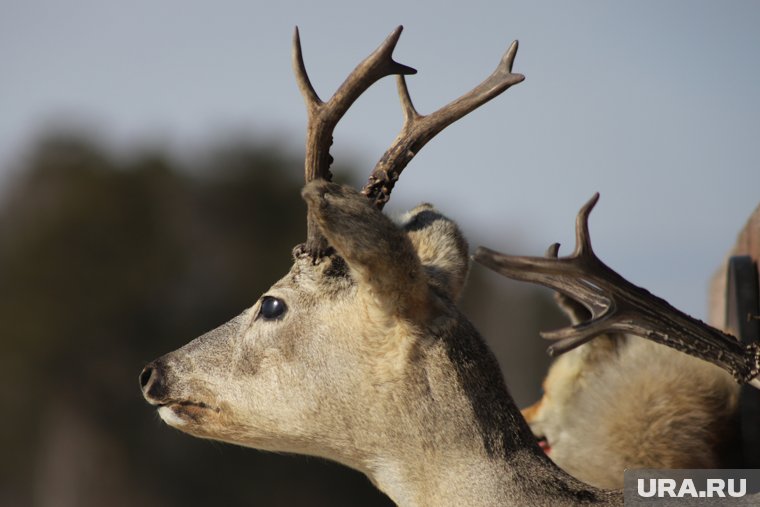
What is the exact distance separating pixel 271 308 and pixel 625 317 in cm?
141

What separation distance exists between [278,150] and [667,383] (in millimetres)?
33398

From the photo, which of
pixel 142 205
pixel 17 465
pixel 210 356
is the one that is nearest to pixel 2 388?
pixel 17 465

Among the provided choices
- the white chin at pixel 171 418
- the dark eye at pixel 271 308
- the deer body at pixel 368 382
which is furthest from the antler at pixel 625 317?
the white chin at pixel 171 418

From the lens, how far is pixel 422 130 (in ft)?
15.0

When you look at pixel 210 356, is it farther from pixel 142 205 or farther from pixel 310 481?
pixel 142 205

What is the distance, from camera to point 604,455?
208 inches

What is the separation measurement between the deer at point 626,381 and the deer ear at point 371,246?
0.39 m

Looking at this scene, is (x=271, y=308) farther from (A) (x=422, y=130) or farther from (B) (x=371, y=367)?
(A) (x=422, y=130)

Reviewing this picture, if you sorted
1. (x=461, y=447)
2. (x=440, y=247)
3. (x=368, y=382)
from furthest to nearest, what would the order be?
(x=440, y=247) → (x=368, y=382) → (x=461, y=447)

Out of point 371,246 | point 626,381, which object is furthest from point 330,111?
point 626,381

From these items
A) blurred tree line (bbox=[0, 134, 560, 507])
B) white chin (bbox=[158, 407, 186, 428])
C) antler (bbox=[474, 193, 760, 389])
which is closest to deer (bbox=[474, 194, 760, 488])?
antler (bbox=[474, 193, 760, 389])

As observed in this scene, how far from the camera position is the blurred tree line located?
32.7 metres

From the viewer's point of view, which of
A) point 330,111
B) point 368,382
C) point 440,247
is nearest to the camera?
point 368,382

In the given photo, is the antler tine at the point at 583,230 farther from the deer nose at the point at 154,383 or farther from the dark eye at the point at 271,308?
the deer nose at the point at 154,383
